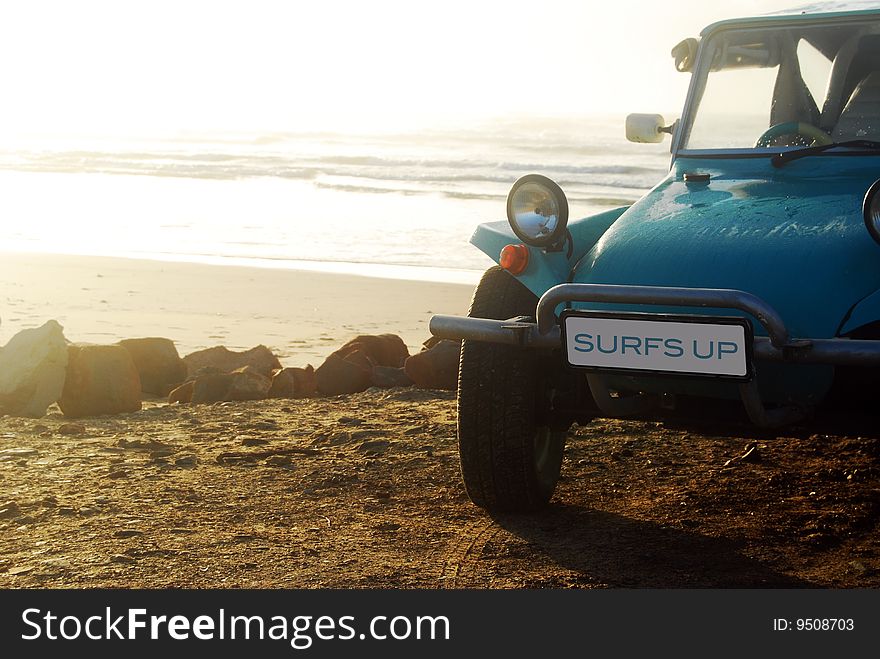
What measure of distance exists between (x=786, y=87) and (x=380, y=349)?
3.23 m

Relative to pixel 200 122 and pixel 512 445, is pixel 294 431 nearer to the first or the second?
pixel 512 445

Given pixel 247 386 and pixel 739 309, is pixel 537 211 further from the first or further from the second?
pixel 247 386

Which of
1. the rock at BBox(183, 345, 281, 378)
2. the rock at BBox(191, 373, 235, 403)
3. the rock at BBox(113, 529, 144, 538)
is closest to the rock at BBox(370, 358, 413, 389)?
the rock at BBox(183, 345, 281, 378)

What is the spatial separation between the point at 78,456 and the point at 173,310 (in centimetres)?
532

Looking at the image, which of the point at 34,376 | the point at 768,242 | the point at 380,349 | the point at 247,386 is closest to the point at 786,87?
the point at 768,242

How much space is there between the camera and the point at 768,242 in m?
3.97

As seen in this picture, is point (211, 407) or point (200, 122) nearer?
point (211, 407)

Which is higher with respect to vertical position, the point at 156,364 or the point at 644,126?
the point at 644,126

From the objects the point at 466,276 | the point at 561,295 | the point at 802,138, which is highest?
the point at 802,138

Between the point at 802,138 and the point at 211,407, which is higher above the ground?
the point at 802,138

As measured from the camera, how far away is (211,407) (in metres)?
6.66

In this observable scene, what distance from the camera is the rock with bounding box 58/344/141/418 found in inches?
253
